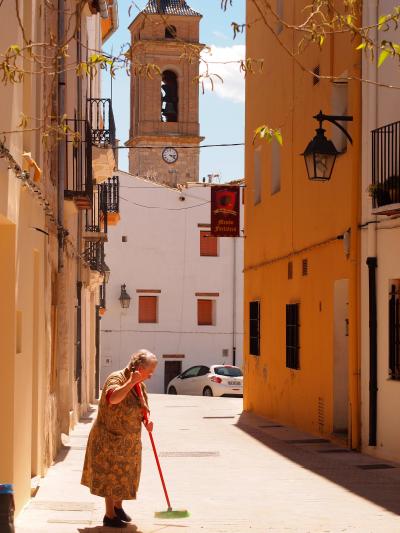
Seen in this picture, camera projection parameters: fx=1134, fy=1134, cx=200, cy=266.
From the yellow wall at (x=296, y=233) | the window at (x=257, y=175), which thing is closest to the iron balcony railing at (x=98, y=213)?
the yellow wall at (x=296, y=233)

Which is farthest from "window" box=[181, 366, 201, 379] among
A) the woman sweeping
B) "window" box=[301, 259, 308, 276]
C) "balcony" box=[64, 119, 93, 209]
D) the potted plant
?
the woman sweeping

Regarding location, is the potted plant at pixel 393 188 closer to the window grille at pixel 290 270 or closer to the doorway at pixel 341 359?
the doorway at pixel 341 359

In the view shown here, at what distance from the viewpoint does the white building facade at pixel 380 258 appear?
15.2 metres

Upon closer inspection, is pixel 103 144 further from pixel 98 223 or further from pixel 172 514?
pixel 172 514

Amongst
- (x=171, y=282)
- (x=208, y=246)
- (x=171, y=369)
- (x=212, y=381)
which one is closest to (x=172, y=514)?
(x=212, y=381)

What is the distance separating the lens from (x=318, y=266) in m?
19.3

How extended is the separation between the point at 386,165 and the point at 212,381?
24.3m

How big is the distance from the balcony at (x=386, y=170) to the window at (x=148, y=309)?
1308 inches

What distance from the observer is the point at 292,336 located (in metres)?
21.3

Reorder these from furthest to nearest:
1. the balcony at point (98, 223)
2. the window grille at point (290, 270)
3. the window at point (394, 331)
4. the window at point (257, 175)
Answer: the balcony at point (98, 223), the window at point (257, 175), the window grille at point (290, 270), the window at point (394, 331)

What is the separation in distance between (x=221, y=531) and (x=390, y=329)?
20.5ft

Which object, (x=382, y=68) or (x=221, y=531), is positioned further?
(x=382, y=68)

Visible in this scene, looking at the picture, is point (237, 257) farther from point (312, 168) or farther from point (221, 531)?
point (221, 531)

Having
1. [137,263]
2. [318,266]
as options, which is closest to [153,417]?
[318,266]
